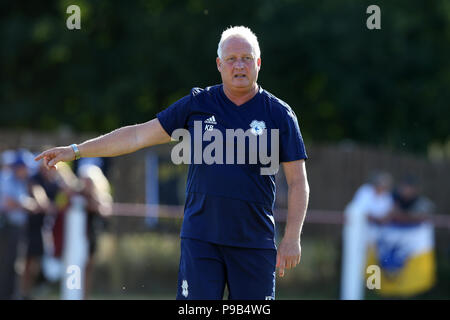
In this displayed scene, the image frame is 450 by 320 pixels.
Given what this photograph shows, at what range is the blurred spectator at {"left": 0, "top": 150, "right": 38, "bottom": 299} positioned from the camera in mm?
11258

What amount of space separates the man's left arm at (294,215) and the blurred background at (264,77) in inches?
432

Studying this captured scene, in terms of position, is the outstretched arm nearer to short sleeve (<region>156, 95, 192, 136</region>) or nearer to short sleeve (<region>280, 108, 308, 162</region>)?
short sleeve (<region>156, 95, 192, 136</region>)

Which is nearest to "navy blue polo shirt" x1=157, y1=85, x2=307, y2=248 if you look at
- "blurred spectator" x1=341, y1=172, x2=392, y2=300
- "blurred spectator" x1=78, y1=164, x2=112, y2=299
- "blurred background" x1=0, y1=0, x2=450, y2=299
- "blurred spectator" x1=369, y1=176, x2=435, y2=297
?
"blurred spectator" x1=78, y1=164, x2=112, y2=299

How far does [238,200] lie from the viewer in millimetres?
4754

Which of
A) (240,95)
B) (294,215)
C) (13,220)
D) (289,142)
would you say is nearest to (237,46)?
(240,95)

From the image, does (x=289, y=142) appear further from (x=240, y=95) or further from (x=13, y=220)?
(x=13, y=220)

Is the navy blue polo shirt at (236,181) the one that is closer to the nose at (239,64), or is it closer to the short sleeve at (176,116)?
the short sleeve at (176,116)

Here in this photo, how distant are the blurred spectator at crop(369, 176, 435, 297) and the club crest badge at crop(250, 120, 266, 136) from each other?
285 inches

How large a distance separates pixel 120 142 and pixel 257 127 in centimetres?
80

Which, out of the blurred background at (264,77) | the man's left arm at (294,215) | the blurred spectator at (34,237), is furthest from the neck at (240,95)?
the blurred background at (264,77)

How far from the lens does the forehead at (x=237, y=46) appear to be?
4750mm

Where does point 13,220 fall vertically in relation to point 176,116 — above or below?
below
